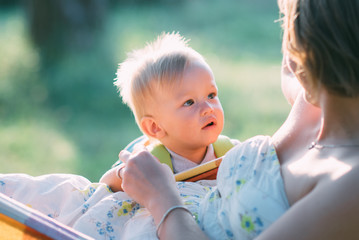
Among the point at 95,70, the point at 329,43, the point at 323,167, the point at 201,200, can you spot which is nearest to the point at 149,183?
the point at 201,200

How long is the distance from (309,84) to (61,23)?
261 inches

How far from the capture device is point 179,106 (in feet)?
6.44

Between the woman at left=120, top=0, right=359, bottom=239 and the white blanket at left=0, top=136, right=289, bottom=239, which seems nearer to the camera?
the woman at left=120, top=0, right=359, bottom=239

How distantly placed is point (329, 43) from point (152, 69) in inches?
40.0

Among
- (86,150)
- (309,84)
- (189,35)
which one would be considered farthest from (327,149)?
(189,35)

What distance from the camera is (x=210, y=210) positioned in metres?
1.37

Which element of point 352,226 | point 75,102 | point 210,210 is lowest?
point 352,226

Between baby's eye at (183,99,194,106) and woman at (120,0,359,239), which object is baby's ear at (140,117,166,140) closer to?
baby's eye at (183,99,194,106)

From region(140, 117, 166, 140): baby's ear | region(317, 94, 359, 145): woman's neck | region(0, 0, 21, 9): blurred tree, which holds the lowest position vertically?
region(317, 94, 359, 145): woman's neck

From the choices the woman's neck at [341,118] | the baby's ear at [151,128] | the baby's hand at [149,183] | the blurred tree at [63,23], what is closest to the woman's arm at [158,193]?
the baby's hand at [149,183]

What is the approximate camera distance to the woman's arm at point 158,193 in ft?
4.21

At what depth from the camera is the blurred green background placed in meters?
4.78

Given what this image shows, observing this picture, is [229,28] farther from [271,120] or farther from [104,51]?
[271,120]

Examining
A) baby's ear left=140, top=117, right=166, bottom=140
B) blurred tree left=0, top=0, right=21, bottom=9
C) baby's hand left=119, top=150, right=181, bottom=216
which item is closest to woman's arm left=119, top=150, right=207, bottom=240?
baby's hand left=119, top=150, right=181, bottom=216
